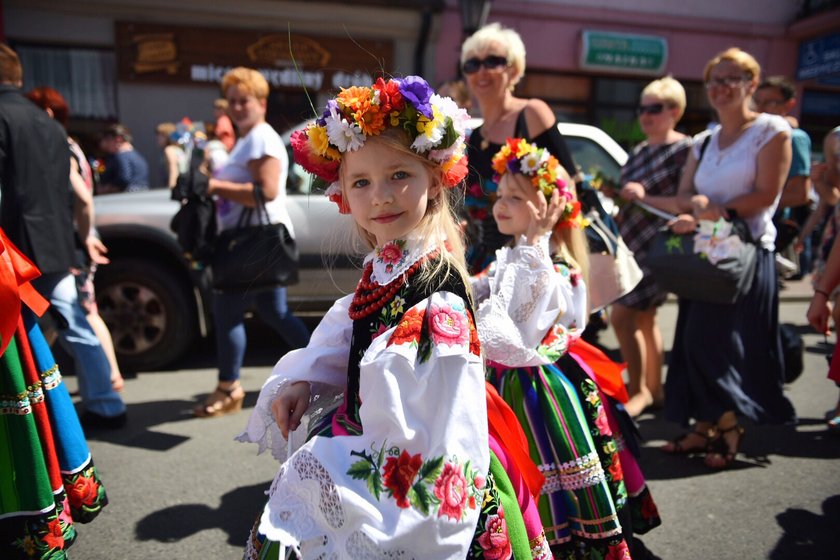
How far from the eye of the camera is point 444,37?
1127 cm

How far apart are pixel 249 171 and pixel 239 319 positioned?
84 cm

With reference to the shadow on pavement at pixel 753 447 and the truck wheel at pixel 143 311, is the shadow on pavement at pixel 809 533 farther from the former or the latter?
the truck wheel at pixel 143 311

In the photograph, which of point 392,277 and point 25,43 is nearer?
point 392,277

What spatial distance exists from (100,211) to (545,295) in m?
3.94

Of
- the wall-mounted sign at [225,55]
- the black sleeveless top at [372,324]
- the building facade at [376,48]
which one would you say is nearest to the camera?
the black sleeveless top at [372,324]

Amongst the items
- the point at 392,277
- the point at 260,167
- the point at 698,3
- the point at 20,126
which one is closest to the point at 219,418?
the point at 260,167

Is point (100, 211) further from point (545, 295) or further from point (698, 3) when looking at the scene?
point (698, 3)

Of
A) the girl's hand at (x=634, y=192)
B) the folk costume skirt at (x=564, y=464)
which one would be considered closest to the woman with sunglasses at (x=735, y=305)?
the girl's hand at (x=634, y=192)

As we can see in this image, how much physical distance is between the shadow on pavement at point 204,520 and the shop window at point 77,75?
8696 millimetres

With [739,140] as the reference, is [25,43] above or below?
above

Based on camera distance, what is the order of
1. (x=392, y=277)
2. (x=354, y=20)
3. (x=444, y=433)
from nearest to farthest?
(x=444, y=433) → (x=392, y=277) → (x=354, y=20)

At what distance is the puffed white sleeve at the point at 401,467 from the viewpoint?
1.33m

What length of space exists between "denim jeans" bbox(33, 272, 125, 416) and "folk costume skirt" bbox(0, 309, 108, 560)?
1.01 meters

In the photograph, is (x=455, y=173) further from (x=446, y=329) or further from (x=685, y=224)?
(x=685, y=224)
